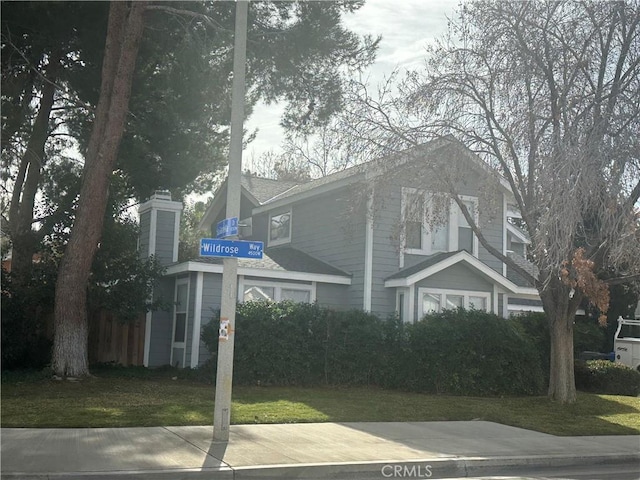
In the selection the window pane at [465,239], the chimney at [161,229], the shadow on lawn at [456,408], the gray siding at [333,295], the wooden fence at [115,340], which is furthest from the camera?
the chimney at [161,229]

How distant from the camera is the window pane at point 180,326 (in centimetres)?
2148

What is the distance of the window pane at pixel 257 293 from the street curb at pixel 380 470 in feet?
38.6

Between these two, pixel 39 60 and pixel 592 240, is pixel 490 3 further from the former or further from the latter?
pixel 39 60

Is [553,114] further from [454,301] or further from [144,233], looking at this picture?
[144,233]

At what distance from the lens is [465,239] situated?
22984 millimetres

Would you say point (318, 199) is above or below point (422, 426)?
above

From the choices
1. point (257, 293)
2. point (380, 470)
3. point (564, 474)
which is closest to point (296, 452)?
point (380, 470)

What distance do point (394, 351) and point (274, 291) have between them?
14.5ft

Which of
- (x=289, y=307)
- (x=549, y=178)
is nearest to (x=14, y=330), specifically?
(x=289, y=307)

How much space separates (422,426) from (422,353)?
17.9 ft

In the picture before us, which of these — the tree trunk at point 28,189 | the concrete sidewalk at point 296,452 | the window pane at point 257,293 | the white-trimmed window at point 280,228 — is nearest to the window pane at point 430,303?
the window pane at point 257,293

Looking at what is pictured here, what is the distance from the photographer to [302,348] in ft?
59.5

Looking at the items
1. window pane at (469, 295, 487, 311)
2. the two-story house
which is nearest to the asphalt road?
the two-story house

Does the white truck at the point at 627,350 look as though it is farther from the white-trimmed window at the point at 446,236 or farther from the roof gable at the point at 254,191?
the roof gable at the point at 254,191
